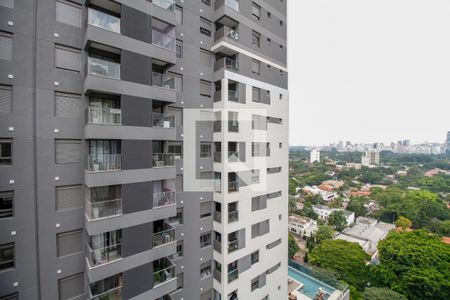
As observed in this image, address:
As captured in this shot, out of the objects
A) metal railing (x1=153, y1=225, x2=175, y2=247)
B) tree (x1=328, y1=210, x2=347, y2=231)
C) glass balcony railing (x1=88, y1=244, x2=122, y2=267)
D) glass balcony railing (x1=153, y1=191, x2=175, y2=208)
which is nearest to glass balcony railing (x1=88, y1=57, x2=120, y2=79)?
glass balcony railing (x1=153, y1=191, x2=175, y2=208)

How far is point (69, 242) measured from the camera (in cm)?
844

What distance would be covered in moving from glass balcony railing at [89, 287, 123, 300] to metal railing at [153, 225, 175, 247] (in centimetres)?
220

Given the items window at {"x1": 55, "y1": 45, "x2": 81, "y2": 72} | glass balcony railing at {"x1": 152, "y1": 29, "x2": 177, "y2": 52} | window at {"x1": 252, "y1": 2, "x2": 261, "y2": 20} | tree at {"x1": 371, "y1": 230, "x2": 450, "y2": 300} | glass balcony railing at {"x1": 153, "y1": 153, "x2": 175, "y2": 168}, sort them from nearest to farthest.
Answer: window at {"x1": 55, "y1": 45, "x2": 81, "y2": 72} < glass balcony railing at {"x1": 152, "y1": 29, "x2": 177, "y2": 52} < glass balcony railing at {"x1": 153, "y1": 153, "x2": 175, "y2": 168} < window at {"x1": 252, "y1": 2, "x2": 261, "y2": 20} < tree at {"x1": 371, "y1": 230, "x2": 450, "y2": 300}

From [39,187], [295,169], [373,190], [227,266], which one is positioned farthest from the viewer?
[295,169]

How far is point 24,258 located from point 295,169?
440 feet

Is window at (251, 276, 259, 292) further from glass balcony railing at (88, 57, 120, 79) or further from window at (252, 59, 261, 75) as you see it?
glass balcony railing at (88, 57, 120, 79)

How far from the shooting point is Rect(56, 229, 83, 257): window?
825 centimetres

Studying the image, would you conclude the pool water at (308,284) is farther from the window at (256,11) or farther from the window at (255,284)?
the window at (256,11)

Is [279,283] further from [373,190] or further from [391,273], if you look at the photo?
[373,190]

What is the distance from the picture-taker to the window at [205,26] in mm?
12742

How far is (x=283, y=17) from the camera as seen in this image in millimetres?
A: 16406

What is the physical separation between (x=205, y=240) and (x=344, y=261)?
1060 inches

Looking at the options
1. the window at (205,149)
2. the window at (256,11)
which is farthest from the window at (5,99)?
the window at (256,11)

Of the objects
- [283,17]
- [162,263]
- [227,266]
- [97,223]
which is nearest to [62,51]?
[97,223]
